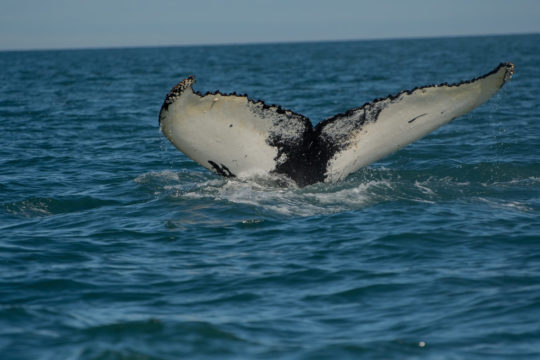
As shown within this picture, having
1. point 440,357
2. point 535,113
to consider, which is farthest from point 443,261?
point 535,113

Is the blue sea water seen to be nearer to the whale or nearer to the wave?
the wave

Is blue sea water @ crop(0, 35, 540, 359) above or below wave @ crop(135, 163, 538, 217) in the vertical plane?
below

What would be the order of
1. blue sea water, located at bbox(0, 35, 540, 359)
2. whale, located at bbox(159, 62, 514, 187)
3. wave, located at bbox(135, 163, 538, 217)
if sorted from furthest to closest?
wave, located at bbox(135, 163, 538, 217)
whale, located at bbox(159, 62, 514, 187)
blue sea water, located at bbox(0, 35, 540, 359)

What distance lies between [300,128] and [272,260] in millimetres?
1690

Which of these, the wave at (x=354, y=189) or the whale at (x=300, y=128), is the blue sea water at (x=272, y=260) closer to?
the wave at (x=354, y=189)

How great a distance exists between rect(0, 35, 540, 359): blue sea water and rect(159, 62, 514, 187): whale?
0.64 meters

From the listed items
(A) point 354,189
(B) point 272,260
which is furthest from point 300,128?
(A) point 354,189

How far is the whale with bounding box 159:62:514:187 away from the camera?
7.73 metres

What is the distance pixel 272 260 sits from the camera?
24.4 feet

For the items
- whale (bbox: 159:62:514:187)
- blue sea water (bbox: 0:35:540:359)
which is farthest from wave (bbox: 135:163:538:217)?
whale (bbox: 159:62:514:187)

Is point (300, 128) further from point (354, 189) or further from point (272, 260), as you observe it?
point (354, 189)

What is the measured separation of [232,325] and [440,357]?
157cm

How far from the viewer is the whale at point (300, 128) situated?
25.4 ft

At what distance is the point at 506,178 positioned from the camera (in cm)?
1084
